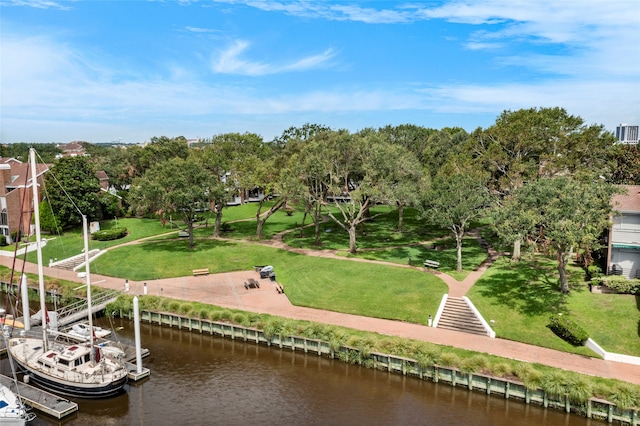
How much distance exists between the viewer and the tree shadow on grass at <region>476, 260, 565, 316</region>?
122 ft

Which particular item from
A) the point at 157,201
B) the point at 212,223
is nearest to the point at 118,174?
the point at 212,223

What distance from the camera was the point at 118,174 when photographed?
92938 mm

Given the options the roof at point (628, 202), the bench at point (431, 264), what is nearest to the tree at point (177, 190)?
the bench at point (431, 264)

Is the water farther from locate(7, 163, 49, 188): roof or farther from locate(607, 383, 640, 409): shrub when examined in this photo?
locate(7, 163, 49, 188): roof

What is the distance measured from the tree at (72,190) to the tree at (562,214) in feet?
199

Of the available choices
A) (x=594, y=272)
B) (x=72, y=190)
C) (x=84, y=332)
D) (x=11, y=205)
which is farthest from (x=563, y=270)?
(x=11, y=205)

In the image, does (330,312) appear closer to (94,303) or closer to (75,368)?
(75,368)

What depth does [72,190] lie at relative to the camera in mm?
68750

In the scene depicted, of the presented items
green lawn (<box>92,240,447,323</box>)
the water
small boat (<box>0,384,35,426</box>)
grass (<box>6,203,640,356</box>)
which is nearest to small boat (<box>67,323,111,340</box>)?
the water

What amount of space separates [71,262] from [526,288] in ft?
168

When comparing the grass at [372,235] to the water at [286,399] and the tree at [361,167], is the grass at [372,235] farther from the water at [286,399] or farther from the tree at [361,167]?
the water at [286,399]

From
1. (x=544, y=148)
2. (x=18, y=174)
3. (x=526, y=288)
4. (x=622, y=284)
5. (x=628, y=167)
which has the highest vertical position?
(x=544, y=148)

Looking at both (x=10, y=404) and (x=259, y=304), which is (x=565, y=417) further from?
(x=10, y=404)

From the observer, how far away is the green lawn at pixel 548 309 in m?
32.5
